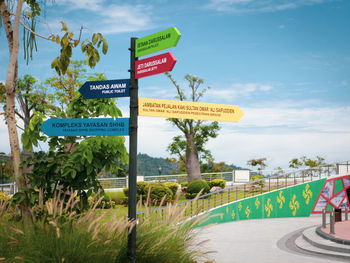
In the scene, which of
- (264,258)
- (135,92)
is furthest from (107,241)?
(264,258)

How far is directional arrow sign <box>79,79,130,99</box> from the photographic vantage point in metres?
6.08

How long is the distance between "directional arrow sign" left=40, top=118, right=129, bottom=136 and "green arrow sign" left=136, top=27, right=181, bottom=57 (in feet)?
3.60

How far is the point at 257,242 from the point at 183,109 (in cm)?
874

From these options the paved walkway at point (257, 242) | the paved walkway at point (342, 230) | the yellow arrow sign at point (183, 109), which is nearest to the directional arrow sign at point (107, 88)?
the yellow arrow sign at point (183, 109)

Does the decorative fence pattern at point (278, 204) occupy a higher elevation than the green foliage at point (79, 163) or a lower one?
lower

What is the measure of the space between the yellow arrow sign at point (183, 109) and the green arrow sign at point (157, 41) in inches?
29.7

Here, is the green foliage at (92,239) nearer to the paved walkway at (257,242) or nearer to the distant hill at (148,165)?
the paved walkway at (257,242)

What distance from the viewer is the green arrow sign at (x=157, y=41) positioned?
5.44 m

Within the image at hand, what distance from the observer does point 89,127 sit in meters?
6.14

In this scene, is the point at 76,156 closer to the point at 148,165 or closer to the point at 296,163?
the point at 296,163

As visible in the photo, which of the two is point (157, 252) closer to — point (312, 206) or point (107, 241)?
point (107, 241)

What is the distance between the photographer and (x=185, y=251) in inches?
230

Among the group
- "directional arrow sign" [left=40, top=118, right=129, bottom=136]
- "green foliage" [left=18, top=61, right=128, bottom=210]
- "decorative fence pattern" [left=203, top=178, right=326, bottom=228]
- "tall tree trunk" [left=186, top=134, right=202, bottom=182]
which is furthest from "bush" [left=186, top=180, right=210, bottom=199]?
"directional arrow sign" [left=40, top=118, right=129, bottom=136]

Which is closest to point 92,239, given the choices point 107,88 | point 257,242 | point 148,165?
point 107,88
